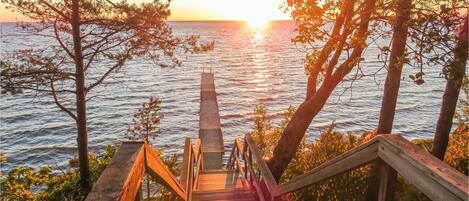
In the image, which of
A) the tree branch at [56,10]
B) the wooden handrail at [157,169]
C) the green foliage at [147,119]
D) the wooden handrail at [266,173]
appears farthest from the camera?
the green foliage at [147,119]

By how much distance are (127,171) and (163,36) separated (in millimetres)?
10330

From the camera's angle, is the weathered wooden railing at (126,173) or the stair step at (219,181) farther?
the stair step at (219,181)

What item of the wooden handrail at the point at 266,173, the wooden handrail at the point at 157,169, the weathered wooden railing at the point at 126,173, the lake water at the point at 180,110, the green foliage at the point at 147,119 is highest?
the weathered wooden railing at the point at 126,173

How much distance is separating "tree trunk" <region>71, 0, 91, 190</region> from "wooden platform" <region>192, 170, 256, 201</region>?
154 inches

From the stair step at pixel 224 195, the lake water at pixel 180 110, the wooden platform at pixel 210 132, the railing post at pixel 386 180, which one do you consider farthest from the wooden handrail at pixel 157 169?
the lake water at pixel 180 110

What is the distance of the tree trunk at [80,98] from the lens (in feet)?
35.9

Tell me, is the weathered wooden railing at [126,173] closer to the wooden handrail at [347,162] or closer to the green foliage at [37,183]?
the wooden handrail at [347,162]

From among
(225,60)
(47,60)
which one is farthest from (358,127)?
(225,60)

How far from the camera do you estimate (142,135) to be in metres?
17.7

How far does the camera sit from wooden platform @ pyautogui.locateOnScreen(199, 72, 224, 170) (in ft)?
67.0

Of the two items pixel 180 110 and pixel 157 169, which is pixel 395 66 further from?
pixel 180 110

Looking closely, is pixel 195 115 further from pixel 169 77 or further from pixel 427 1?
pixel 427 1

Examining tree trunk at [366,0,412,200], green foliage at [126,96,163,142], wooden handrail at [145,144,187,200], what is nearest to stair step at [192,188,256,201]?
tree trunk at [366,0,412,200]

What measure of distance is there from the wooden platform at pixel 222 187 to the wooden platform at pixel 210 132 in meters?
8.65
